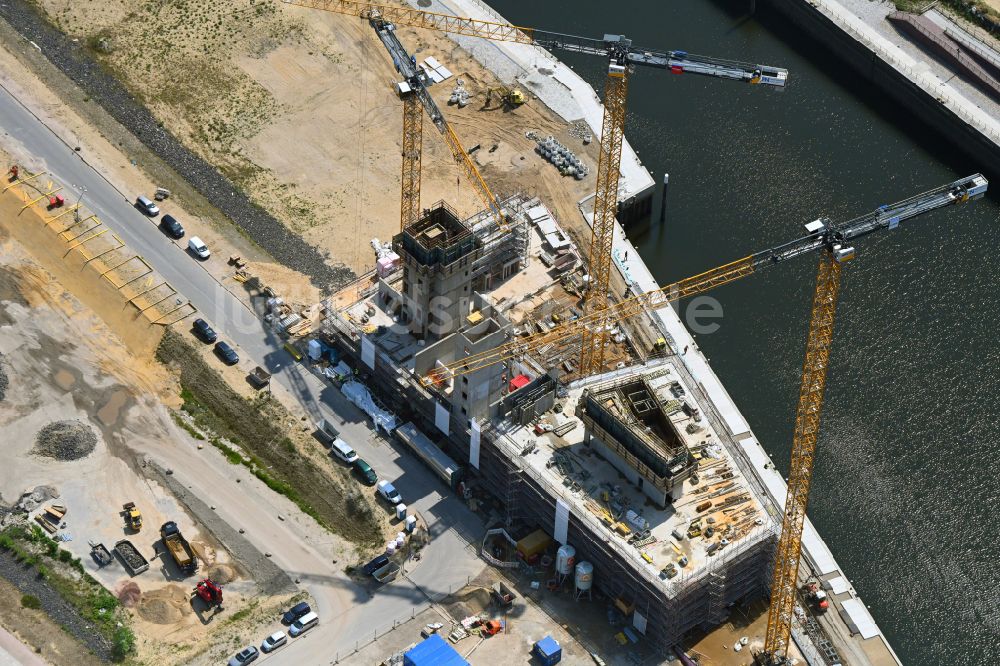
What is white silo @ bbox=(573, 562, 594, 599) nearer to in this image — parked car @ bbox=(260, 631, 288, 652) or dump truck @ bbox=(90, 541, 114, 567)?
parked car @ bbox=(260, 631, 288, 652)

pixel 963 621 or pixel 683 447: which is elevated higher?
pixel 683 447

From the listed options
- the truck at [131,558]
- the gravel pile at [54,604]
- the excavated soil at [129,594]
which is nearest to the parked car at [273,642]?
the excavated soil at [129,594]

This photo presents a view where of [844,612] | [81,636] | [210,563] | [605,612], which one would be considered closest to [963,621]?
[844,612]

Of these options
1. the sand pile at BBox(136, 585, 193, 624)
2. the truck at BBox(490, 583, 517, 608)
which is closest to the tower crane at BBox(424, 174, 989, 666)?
the truck at BBox(490, 583, 517, 608)

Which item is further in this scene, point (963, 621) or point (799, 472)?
point (963, 621)

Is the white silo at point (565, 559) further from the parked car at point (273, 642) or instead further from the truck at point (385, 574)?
the parked car at point (273, 642)

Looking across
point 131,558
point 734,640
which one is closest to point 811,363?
point 734,640

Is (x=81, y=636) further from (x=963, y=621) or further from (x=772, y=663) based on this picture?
(x=963, y=621)
